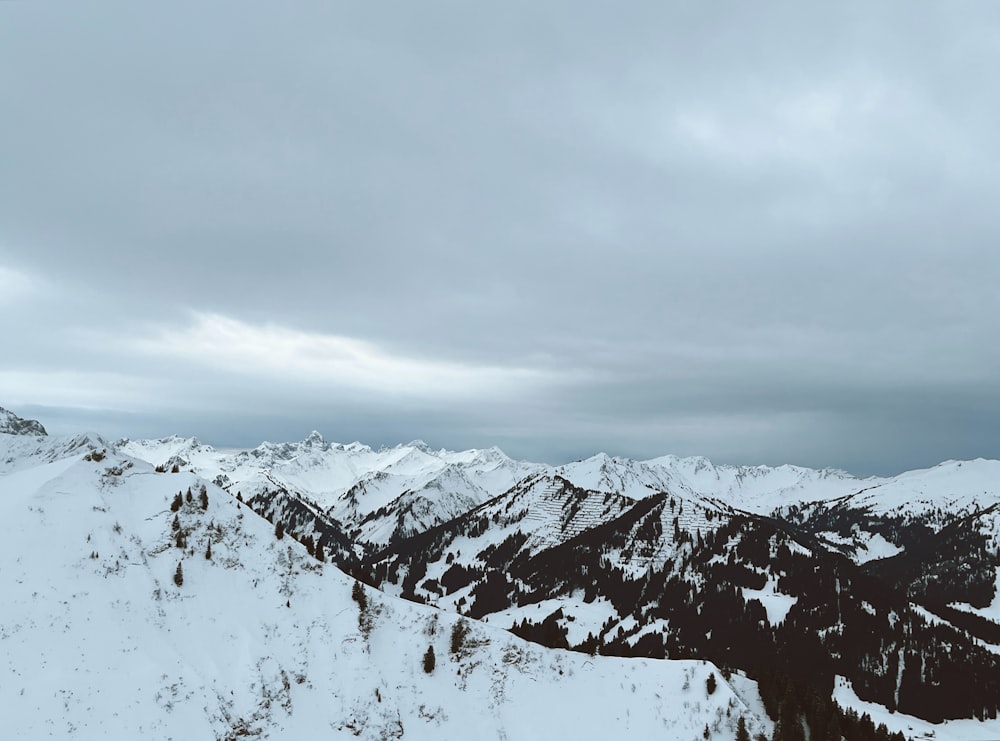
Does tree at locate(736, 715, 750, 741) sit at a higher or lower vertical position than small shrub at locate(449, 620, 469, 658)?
lower

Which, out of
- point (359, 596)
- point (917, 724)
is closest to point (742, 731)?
Answer: point (359, 596)

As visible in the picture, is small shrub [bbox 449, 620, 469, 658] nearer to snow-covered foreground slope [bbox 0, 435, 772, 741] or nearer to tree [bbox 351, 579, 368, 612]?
snow-covered foreground slope [bbox 0, 435, 772, 741]

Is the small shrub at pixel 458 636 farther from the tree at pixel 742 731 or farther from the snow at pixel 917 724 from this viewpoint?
the snow at pixel 917 724

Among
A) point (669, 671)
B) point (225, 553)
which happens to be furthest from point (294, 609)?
point (669, 671)

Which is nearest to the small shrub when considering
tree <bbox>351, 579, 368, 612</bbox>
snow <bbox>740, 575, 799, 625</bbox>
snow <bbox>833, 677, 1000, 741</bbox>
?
tree <bbox>351, 579, 368, 612</bbox>

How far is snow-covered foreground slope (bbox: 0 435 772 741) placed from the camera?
137 feet

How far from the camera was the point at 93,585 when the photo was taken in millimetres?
49719

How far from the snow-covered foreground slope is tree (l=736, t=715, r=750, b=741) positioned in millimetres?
875

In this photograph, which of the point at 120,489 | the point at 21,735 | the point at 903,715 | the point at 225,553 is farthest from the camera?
the point at 903,715

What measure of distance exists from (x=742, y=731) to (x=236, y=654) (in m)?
44.4

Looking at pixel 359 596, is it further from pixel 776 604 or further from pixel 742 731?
pixel 776 604

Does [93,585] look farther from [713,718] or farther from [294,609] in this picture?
[713,718]

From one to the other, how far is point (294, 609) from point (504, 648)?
21330 mm

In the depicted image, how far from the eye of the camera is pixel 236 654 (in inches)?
1916
